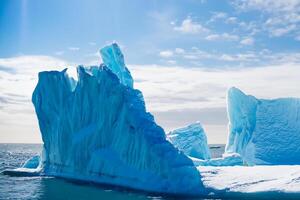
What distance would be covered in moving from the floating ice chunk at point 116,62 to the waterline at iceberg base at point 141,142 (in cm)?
8

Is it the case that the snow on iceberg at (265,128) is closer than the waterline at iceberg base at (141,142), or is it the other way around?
the waterline at iceberg base at (141,142)

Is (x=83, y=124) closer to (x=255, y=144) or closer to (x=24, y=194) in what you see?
(x=24, y=194)

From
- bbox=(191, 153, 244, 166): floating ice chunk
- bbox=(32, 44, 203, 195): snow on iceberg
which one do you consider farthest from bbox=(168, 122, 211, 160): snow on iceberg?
bbox=(32, 44, 203, 195): snow on iceberg

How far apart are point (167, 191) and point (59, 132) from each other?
12125mm

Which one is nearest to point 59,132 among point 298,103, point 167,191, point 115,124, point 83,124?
point 83,124

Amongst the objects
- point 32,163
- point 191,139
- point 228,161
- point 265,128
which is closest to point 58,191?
point 228,161

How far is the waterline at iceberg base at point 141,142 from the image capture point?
2350 cm

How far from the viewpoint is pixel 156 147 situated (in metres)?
25.4

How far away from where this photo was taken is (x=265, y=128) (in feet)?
112

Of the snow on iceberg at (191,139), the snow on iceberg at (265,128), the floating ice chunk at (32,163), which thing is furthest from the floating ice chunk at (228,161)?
the floating ice chunk at (32,163)

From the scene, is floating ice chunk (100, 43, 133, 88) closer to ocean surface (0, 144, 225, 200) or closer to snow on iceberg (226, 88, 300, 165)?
ocean surface (0, 144, 225, 200)

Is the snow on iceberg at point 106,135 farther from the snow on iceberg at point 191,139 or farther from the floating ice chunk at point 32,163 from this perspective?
the snow on iceberg at point 191,139

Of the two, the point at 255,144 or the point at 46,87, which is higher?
the point at 46,87

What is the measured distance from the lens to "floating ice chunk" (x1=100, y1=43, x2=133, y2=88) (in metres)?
33.1
